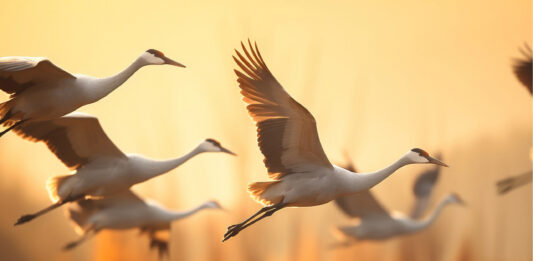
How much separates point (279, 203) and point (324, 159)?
45cm

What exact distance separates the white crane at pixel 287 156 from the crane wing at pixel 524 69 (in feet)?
12.8

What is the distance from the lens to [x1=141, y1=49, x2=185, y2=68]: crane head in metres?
6.34

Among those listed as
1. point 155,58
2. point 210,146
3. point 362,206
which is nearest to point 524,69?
point 362,206

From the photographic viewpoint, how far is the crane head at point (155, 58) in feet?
20.8

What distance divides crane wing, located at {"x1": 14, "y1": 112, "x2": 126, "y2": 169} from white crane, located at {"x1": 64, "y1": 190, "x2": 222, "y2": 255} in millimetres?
1885

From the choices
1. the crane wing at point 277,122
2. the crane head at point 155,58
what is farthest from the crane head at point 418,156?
the crane head at point 155,58

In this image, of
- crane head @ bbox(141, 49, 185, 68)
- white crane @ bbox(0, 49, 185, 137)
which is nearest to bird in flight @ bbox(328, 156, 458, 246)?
crane head @ bbox(141, 49, 185, 68)

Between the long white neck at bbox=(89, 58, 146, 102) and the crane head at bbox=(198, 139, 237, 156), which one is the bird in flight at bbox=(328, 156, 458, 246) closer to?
the crane head at bbox=(198, 139, 237, 156)

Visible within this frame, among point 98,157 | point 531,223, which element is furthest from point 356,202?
point 531,223

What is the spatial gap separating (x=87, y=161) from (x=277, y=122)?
227 cm

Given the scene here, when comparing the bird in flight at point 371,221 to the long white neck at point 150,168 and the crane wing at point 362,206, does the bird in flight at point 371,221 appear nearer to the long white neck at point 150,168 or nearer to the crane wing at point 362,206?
the crane wing at point 362,206

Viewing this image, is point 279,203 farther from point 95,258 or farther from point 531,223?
point 531,223

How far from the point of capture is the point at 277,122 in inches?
233

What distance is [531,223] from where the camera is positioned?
17.7 meters
